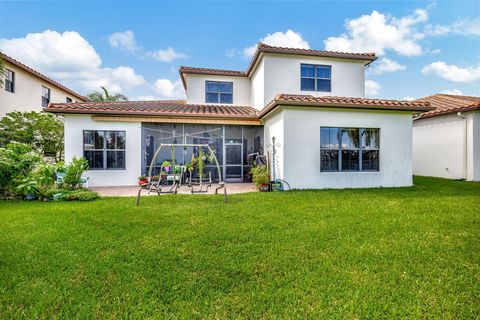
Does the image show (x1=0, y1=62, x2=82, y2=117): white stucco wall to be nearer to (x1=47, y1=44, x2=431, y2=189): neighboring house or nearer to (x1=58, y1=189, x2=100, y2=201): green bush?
(x1=47, y1=44, x2=431, y2=189): neighboring house

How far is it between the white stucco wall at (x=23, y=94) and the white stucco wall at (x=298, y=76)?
1689 cm

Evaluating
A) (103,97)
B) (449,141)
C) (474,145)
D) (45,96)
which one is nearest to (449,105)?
(449,141)

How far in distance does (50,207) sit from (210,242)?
21.5ft

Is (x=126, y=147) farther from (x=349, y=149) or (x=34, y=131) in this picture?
(x=349, y=149)

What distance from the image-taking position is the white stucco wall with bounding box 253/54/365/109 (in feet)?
49.6

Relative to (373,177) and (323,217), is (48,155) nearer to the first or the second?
(323,217)

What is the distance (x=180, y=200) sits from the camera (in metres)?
9.30

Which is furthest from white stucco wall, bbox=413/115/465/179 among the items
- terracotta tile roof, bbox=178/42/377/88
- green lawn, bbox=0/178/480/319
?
green lawn, bbox=0/178/480/319

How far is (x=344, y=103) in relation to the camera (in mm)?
11242

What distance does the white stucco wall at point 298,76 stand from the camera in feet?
49.6

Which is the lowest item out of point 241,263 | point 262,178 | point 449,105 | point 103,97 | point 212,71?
point 241,263

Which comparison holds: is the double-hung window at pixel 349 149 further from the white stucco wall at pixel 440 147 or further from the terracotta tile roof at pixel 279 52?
the white stucco wall at pixel 440 147

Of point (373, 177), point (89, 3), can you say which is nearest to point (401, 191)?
point (373, 177)

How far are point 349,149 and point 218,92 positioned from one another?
1020 centimetres
